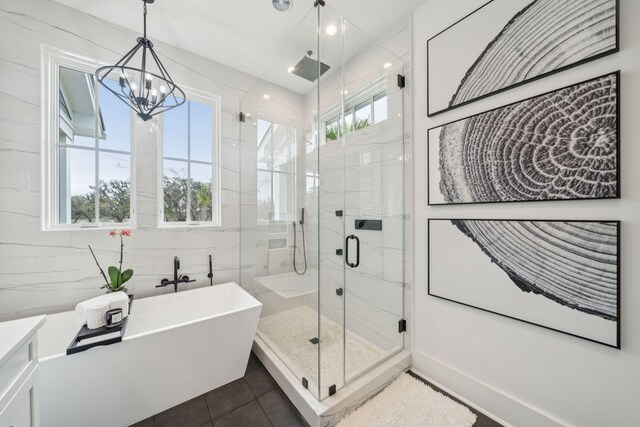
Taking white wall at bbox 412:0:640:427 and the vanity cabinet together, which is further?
white wall at bbox 412:0:640:427

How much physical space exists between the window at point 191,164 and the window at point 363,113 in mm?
1487

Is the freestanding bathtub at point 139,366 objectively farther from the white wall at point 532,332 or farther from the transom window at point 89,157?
the white wall at point 532,332

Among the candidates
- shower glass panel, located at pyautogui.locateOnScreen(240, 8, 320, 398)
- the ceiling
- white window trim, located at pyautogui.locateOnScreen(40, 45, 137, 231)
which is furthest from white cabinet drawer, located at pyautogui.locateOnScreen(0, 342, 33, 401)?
the ceiling

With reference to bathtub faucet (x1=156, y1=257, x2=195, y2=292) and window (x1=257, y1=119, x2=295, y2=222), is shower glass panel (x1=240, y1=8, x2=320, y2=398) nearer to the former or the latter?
window (x1=257, y1=119, x2=295, y2=222)

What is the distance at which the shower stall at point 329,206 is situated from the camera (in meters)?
1.82

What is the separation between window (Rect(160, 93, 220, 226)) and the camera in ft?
7.82

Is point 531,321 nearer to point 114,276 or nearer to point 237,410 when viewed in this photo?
point 237,410

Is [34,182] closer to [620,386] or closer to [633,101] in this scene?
[633,101]

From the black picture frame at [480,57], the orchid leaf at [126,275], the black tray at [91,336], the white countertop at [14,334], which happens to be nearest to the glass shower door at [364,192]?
the black picture frame at [480,57]

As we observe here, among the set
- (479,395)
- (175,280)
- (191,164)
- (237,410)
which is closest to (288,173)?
(191,164)

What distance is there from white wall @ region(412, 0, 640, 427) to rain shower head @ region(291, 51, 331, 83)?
0.78 metres

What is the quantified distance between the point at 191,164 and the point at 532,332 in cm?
309

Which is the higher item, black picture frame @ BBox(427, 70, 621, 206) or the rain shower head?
the rain shower head

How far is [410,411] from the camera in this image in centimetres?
157
